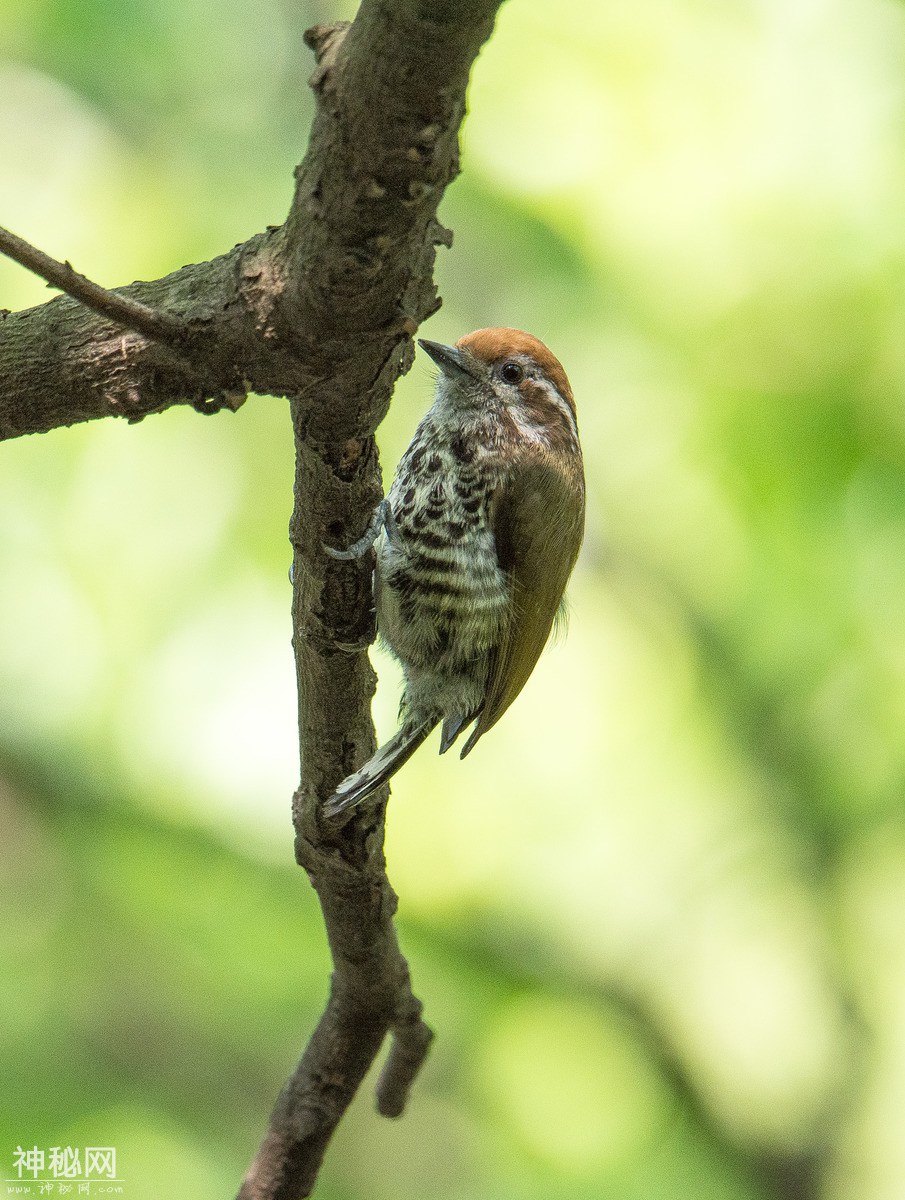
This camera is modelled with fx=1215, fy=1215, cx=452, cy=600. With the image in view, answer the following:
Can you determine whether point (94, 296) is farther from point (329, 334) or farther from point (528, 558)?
point (528, 558)

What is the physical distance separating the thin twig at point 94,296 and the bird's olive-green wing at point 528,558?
3.60 feet

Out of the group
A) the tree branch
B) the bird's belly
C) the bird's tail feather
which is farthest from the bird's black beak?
the bird's tail feather

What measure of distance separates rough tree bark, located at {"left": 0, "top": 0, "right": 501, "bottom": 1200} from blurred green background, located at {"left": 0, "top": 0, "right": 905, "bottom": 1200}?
2297mm

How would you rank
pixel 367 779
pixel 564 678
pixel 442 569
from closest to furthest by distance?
pixel 367 779 → pixel 442 569 → pixel 564 678

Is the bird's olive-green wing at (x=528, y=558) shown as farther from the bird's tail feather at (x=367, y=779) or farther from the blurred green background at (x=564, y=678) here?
the blurred green background at (x=564, y=678)

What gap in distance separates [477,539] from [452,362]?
0.51m

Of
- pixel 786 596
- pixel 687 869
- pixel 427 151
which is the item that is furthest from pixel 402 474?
pixel 687 869

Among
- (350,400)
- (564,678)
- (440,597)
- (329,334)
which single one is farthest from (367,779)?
(564,678)

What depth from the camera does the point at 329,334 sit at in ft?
5.81

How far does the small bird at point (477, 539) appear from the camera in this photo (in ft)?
8.91

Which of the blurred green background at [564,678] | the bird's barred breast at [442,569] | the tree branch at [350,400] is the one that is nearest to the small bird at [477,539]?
the bird's barred breast at [442,569]

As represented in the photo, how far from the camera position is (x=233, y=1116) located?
17.1 ft

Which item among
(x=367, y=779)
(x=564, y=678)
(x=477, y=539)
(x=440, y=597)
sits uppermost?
(x=564, y=678)

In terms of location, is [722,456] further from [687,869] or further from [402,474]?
[402,474]
